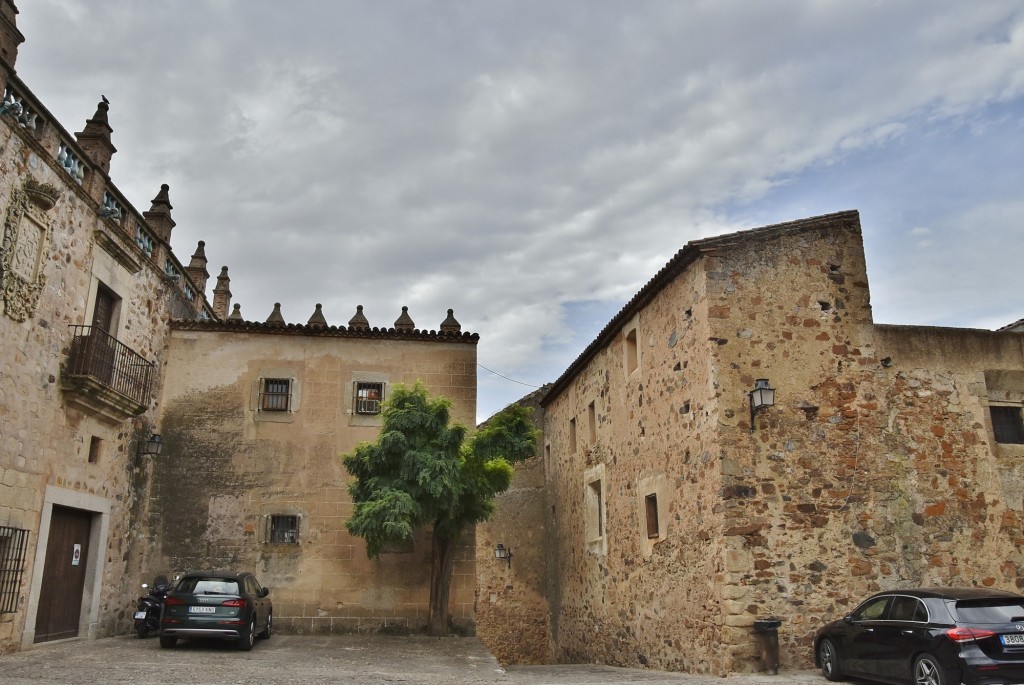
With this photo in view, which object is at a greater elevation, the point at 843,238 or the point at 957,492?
the point at 843,238

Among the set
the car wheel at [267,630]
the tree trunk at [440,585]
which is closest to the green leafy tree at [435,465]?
the tree trunk at [440,585]

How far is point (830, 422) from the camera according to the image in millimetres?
10930

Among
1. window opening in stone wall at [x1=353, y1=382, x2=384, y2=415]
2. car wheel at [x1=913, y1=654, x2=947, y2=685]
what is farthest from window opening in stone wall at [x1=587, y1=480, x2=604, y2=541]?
car wheel at [x1=913, y1=654, x2=947, y2=685]

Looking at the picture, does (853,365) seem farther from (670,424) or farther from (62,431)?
(62,431)

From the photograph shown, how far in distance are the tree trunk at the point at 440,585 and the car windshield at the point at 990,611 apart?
952cm

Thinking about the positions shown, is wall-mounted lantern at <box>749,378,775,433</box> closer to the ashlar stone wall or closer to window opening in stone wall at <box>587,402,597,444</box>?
window opening in stone wall at <box>587,402,597,444</box>

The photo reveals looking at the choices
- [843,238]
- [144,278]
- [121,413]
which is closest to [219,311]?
[144,278]

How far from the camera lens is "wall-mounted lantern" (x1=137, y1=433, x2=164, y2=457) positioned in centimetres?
1506

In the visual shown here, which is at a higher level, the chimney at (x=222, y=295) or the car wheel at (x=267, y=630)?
the chimney at (x=222, y=295)

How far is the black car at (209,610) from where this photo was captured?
11.7 m

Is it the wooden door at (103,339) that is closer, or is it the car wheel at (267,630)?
the wooden door at (103,339)

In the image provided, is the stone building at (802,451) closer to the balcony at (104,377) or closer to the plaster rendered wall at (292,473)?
the plaster rendered wall at (292,473)

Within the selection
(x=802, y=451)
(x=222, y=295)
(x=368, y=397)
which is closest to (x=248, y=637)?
(x=368, y=397)

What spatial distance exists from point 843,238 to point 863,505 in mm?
4057
